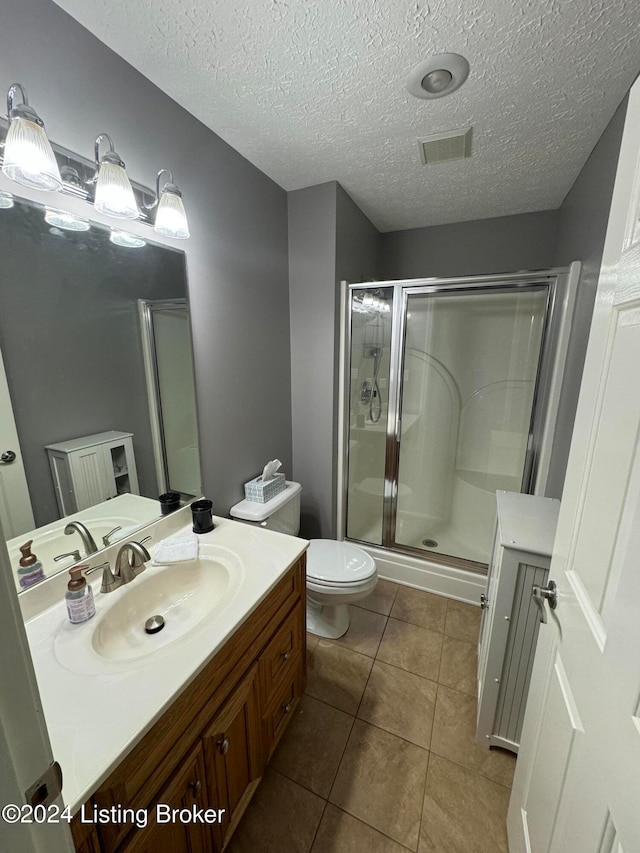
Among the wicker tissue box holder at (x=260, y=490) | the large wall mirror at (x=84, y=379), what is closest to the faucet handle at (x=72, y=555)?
the large wall mirror at (x=84, y=379)

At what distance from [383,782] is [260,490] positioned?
1227 millimetres

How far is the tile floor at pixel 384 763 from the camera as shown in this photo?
3.59 feet

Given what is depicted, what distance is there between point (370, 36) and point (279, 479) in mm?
1772

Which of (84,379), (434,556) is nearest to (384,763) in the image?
(434,556)

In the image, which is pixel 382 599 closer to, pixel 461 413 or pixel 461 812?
pixel 461 812

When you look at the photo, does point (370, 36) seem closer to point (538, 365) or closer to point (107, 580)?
point (538, 365)

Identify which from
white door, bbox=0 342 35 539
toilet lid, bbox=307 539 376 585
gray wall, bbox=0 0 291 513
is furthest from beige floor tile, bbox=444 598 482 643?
white door, bbox=0 342 35 539

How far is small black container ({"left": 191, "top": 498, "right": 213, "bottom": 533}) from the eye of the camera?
Result: 1356 millimetres

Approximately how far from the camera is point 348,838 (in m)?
1.09

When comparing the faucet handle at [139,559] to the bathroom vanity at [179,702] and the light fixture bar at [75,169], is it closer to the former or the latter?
the bathroom vanity at [179,702]

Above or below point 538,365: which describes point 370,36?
above

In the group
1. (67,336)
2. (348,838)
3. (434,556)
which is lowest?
(348,838)

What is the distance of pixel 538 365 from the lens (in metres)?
1.99

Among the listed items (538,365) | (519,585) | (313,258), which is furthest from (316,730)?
(313,258)
